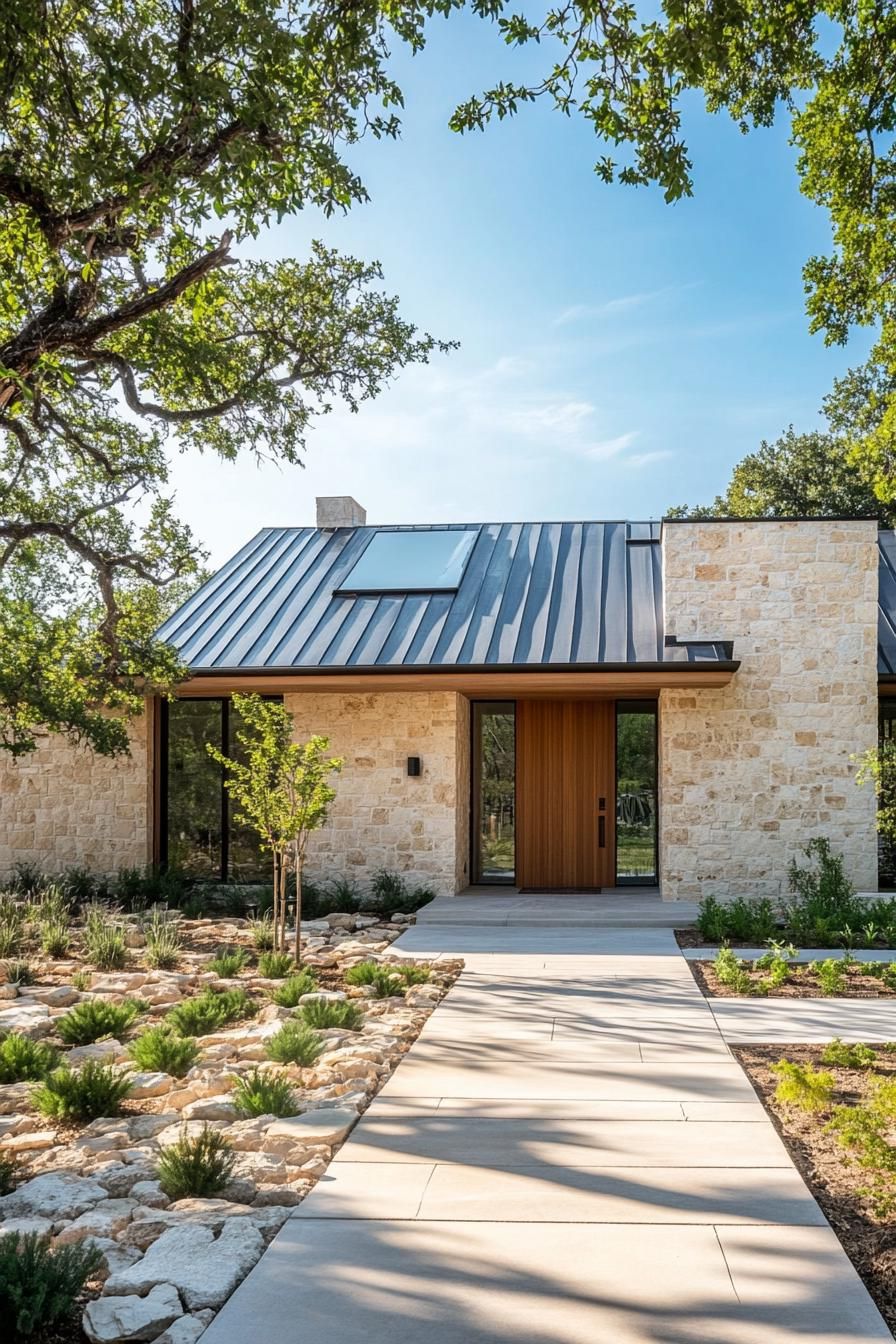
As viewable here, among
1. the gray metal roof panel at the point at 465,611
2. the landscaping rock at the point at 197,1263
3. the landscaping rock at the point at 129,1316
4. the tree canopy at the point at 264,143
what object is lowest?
the landscaping rock at the point at 197,1263

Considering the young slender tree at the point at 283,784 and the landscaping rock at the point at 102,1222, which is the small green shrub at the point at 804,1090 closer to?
the landscaping rock at the point at 102,1222

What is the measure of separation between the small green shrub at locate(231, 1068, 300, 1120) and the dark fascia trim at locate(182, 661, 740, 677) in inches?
289

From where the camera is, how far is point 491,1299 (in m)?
3.25

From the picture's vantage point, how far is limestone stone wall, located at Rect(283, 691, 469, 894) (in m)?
13.0

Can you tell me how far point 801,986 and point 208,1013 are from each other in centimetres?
437

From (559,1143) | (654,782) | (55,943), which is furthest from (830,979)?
(55,943)

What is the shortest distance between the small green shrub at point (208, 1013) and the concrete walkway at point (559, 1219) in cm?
145

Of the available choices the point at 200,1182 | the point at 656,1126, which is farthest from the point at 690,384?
the point at 200,1182

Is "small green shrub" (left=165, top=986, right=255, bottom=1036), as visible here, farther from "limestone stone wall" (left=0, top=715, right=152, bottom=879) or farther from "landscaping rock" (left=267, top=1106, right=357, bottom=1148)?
"limestone stone wall" (left=0, top=715, right=152, bottom=879)

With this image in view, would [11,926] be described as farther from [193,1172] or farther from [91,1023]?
[193,1172]

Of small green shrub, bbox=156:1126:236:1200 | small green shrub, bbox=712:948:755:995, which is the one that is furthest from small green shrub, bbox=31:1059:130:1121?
small green shrub, bbox=712:948:755:995

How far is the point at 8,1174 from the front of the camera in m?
4.27

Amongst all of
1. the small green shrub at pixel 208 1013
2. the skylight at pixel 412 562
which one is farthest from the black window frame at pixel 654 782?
the small green shrub at pixel 208 1013

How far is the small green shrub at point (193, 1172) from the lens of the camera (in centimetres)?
411
